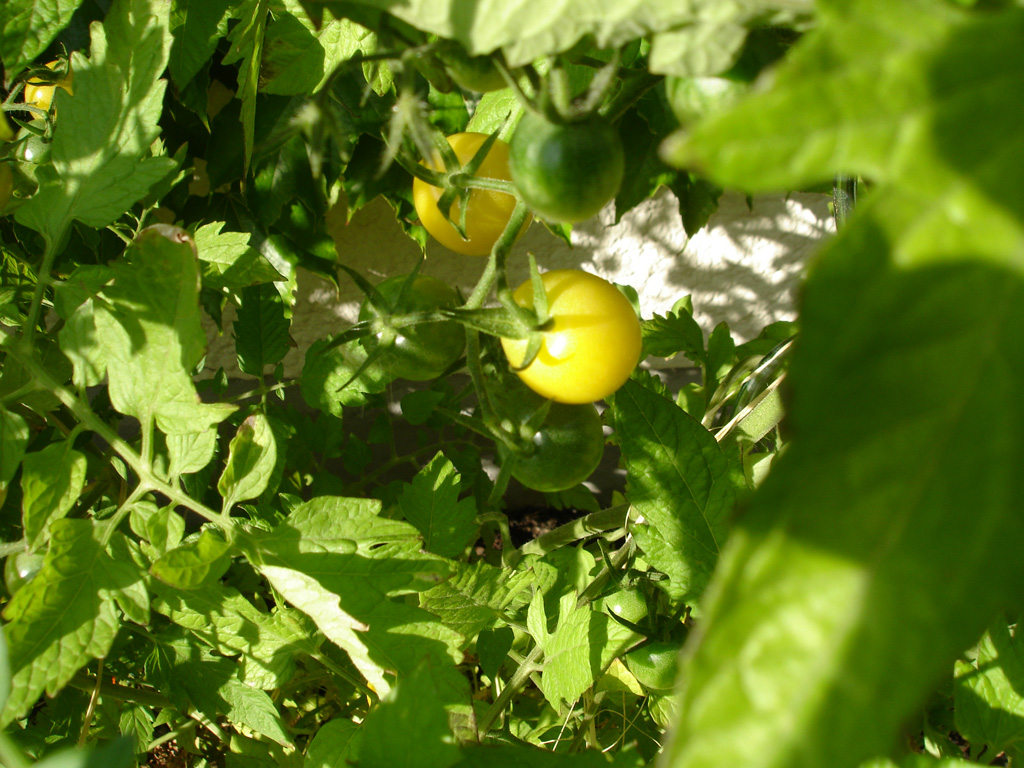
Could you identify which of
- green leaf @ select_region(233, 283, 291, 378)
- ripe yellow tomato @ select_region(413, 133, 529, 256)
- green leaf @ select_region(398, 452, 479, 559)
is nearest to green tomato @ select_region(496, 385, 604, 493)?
ripe yellow tomato @ select_region(413, 133, 529, 256)

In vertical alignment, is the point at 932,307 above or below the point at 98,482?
above

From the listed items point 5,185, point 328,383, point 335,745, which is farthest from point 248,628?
point 5,185

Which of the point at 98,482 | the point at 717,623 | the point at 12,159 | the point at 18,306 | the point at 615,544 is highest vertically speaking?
the point at 717,623

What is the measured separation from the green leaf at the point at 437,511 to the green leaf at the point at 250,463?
26 cm

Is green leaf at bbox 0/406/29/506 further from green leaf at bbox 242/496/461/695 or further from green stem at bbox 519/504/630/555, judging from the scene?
green stem at bbox 519/504/630/555

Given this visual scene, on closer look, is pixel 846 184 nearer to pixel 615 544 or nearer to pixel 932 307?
pixel 932 307

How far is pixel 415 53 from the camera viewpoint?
0.27 meters

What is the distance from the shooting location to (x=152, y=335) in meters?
0.45

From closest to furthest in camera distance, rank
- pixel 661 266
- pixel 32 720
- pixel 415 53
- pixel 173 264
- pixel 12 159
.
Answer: pixel 415 53 → pixel 173 264 → pixel 12 159 → pixel 32 720 → pixel 661 266

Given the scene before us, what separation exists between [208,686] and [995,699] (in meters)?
0.75

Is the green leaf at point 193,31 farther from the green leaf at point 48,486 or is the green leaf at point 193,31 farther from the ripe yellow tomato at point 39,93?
the green leaf at point 48,486

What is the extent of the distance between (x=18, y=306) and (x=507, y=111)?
24.0 inches

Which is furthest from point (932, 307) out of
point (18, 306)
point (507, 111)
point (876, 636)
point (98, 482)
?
point (18, 306)

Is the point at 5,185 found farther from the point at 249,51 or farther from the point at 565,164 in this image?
the point at 565,164
